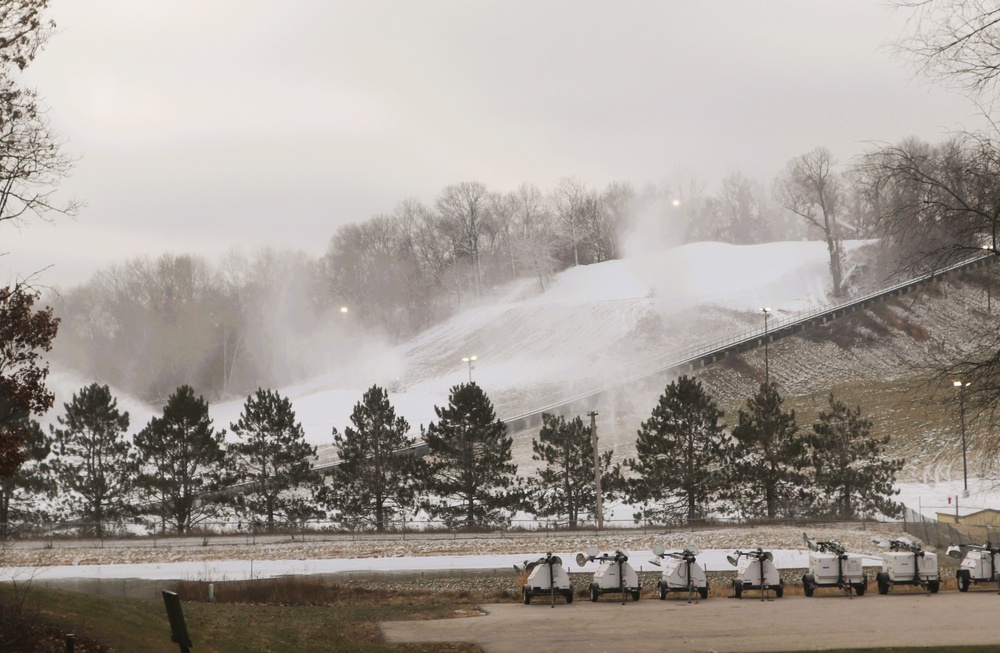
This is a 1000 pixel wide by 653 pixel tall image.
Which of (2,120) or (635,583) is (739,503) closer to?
(635,583)

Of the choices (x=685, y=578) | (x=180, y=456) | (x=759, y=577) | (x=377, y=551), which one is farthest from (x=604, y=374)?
(x=685, y=578)

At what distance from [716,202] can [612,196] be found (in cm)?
1864

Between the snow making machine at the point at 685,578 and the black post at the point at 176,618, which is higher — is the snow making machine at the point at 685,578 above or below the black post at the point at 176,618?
below

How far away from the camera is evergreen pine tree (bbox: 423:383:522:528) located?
53625 mm

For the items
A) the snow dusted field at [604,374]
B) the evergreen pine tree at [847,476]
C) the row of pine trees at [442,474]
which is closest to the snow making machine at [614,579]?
the snow dusted field at [604,374]

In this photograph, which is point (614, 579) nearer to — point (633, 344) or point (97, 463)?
point (97, 463)

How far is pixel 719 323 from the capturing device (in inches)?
4614

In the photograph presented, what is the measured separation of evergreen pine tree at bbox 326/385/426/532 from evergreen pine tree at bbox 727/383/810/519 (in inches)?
706

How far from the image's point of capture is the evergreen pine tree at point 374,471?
182 ft

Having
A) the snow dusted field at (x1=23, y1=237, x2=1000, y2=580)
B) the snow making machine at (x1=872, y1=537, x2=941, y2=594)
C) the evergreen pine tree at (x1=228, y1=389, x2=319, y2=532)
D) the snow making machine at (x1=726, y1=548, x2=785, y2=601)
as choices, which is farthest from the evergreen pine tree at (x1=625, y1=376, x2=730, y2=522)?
the snow making machine at (x1=726, y1=548, x2=785, y2=601)

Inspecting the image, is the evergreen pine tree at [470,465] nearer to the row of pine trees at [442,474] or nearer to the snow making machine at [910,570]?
the row of pine trees at [442,474]

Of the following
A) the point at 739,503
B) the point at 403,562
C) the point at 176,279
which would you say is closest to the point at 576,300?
the point at 176,279

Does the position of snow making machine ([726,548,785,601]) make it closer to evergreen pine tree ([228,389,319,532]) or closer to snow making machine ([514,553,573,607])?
snow making machine ([514,553,573,607])

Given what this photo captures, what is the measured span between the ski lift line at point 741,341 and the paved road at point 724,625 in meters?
60.8
